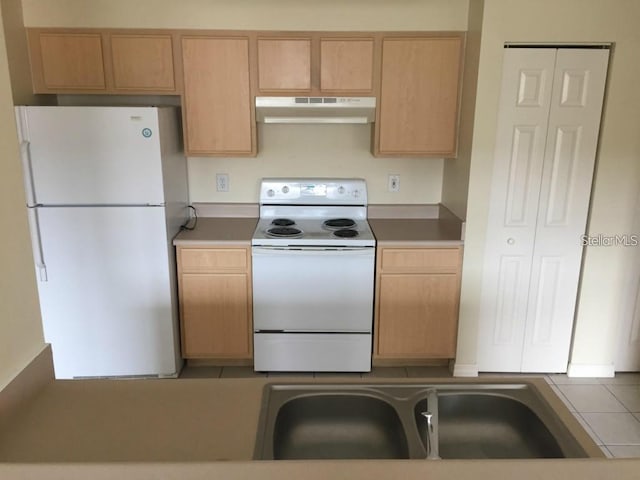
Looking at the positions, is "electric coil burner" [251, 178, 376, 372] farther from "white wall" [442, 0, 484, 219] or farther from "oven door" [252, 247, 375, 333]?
"white wall" [442, 0, 484, 219]

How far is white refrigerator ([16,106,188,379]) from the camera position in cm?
267

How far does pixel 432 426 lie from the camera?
1.14m

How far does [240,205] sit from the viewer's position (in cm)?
348

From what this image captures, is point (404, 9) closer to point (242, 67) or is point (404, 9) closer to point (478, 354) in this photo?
point (242, 67)

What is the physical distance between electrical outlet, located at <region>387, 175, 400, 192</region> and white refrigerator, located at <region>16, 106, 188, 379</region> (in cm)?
145

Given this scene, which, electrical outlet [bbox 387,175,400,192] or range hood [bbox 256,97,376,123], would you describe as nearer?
range hood [bbox 256,97,376,123]

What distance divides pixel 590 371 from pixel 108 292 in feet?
9.94

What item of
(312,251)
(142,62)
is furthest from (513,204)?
(142,62)

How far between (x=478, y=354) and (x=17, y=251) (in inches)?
108

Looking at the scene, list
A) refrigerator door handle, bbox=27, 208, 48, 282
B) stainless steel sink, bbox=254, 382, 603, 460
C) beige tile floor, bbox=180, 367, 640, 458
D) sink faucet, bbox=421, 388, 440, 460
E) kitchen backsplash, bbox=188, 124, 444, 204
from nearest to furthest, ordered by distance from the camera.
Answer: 1. sink faucet, bbox=421, 388, 440, 460
2. stainless steel sink, bbox=254, 382, 603, 460
3. beige tile floor, bbox=180, 367, 640, 458
4. refrigerator door handle, bbox=27, 208, 48, 282
5. kitchen backsplash, bbox=188, 124, 444, 204

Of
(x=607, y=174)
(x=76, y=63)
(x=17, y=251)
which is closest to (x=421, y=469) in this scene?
(x=17, y=251)

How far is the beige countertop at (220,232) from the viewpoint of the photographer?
2.96 metres

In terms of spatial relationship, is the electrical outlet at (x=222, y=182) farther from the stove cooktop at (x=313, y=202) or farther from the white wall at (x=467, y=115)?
the white wall at (x=467, y=115)

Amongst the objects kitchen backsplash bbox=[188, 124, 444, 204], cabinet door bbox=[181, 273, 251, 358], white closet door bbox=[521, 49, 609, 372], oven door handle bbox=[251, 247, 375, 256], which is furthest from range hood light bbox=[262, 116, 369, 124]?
white closet door bbox=[521, 49, 609, 372]
